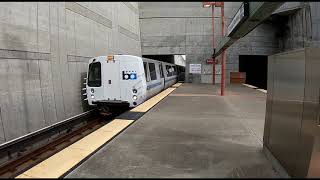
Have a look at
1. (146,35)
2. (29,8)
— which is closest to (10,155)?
(29,8)

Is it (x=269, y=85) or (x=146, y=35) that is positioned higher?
(x=146, y=35)

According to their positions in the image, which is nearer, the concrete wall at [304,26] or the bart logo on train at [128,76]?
the bart logo on train at [128,76]

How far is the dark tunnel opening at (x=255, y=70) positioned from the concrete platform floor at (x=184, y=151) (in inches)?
1177

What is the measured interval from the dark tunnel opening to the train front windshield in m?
26.0

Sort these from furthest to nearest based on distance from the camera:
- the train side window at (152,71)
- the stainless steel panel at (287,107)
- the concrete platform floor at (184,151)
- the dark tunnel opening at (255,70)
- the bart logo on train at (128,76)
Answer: the dark tunnel opening at (255,70)
the train side window at (152,71)
the bart logo on train at (128,76)
the concrete platform floor at (184,151)
the stainless steel panel at (287,107)

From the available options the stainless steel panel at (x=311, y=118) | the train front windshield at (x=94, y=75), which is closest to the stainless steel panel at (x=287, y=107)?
the stainless steel panel at (x=311, y=118)

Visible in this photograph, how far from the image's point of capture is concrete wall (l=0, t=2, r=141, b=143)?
949cm

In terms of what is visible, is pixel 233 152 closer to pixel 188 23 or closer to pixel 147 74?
pixel 147 74

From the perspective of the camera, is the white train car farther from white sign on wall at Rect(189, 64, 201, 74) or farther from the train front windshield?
white sign on wall at Rect(189, 64, 201, 74)

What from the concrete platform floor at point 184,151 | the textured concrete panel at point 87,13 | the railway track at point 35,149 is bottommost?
the railway track at point 35,149

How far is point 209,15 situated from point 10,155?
25.1 metres

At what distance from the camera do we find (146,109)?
1037cm

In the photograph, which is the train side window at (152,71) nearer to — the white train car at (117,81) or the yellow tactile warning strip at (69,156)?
the white train car at (117,81)

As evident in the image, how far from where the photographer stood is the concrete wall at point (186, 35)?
97.8ft
